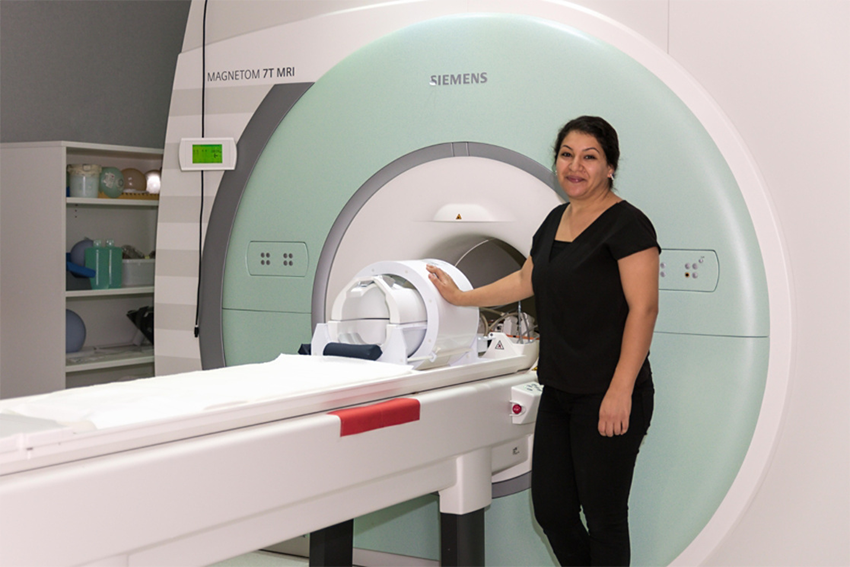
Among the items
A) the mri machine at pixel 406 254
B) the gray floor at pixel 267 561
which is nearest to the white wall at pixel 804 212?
the mri machine at pixel 406 254

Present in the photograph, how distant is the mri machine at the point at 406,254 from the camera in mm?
1394

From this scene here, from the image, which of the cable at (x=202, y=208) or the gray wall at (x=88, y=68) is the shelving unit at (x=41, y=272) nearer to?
the gray wall at (x=88, y=68)

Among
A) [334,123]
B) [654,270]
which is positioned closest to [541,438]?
[654,270]

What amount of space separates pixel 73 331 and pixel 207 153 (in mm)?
1371

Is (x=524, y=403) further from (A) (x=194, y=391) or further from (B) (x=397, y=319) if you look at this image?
(A) (x=194, y=391)

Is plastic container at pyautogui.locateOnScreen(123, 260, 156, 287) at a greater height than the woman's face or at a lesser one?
lesser

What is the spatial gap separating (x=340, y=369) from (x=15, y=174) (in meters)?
2.25

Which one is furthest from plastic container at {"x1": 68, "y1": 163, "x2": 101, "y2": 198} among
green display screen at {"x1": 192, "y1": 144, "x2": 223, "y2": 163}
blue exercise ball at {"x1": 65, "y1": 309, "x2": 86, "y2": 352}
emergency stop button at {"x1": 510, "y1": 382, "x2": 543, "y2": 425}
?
emergency stop button at {"x1": 510, "y1": 382, "x2": 543, "y2": 425}

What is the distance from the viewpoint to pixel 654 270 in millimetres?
1723

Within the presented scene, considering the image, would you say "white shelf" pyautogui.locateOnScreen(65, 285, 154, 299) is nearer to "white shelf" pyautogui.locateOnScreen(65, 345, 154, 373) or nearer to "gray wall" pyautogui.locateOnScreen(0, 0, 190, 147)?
"white shelf" pyautogui.locateOnScreen(65, 345, 154, 373)

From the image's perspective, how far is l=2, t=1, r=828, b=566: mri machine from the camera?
1394mm

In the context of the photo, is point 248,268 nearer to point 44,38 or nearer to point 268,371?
point 268,371

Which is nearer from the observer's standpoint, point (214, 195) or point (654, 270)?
point (654, 270)

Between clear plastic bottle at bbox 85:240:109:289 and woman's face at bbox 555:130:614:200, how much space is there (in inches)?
92.5
